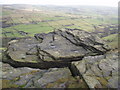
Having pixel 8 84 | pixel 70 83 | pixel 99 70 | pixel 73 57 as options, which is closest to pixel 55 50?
pixel 73 57

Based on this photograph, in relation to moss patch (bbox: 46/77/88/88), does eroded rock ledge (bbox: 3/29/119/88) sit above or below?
above

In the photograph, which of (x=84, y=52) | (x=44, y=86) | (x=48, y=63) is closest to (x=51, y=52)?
(x=48, y=63)

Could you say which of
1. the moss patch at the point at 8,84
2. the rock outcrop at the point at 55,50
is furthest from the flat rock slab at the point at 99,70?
the moss patch at the point at 8,84

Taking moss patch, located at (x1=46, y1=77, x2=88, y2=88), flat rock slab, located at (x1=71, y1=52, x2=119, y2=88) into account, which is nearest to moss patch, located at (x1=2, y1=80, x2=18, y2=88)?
moss patch, located at (x1=46, y1=77, x2=88, y2=88)

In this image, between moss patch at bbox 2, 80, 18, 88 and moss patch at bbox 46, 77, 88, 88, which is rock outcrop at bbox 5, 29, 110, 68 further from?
moss patch at bbox 46, 77, 88, 88

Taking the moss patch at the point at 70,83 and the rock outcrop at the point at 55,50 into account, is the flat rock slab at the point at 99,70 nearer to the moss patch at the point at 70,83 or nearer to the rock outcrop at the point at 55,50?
the moss patch at the point at 70,83
